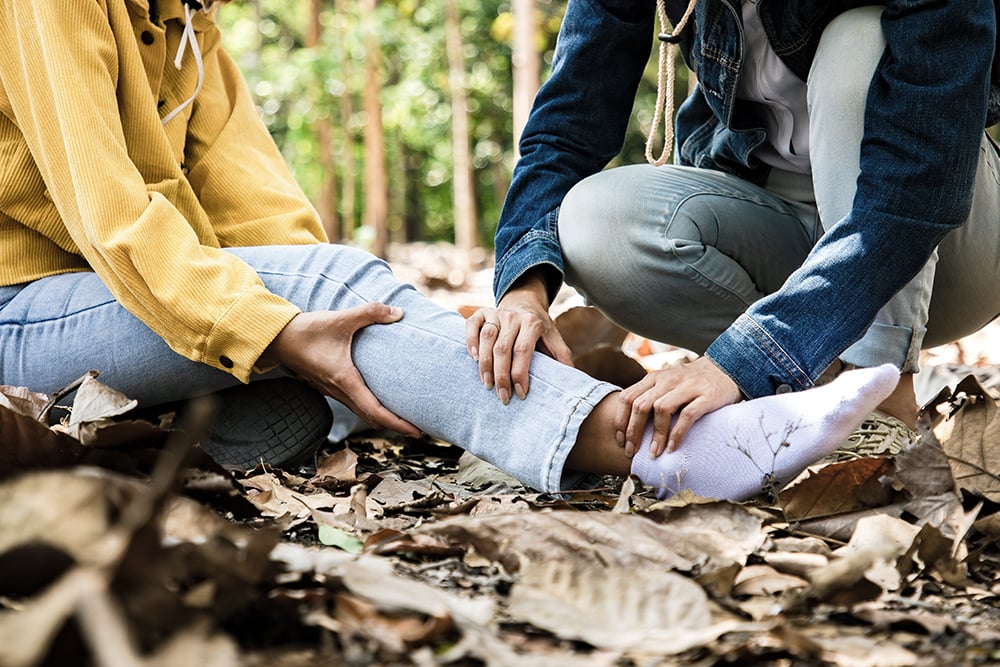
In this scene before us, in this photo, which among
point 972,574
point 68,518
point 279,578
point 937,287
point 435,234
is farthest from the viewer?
point 435,234

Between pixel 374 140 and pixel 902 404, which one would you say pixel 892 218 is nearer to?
pixel 902 404

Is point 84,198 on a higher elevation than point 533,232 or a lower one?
higher

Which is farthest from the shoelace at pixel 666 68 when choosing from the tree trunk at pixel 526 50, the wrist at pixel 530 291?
the tree trunk at pixel 526 50

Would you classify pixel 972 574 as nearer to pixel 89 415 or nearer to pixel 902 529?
pixel 902 529

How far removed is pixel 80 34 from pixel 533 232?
2.94ft

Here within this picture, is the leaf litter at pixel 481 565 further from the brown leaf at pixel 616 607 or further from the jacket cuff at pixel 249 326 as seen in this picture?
the jacket cuff at pixel 249 326

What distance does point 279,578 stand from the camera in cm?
97

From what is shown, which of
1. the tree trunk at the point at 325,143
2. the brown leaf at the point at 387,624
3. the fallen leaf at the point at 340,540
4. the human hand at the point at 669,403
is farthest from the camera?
the tree trunk at the point at 325,143

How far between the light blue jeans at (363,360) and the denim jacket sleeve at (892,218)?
25cm

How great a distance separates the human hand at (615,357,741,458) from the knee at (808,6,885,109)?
555 mm

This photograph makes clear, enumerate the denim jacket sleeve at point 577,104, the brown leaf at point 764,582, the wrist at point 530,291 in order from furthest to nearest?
the denim jacket sleeve at point 577,104 < the wrist at point 530,291 < the brown leaf at point 764,582

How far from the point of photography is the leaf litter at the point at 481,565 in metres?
0.75

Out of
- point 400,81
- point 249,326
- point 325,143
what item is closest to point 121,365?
point 249,326

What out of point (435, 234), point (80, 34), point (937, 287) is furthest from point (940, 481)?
point (435, 234)
